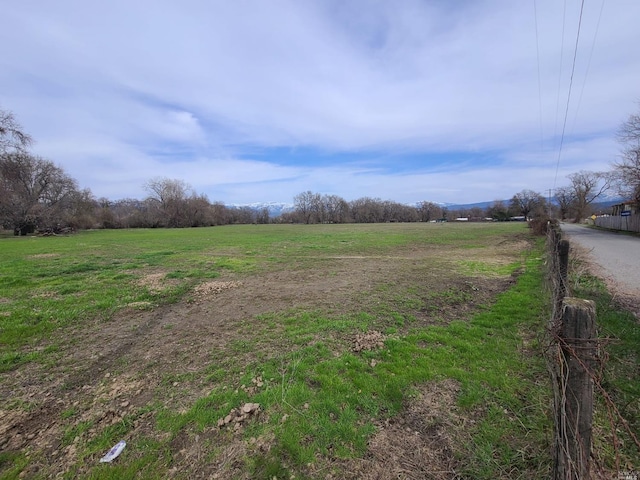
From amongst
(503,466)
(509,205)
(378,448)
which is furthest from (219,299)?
(509,205)

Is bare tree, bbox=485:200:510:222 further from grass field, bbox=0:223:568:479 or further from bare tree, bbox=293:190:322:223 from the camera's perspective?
grass field, bbox=0:223:568:479

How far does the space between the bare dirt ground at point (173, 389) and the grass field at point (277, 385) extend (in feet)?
0.07

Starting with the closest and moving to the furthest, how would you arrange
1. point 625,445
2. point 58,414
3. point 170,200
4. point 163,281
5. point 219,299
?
point 625,445, point 58,414, point 219,299, point 163,281, point 170,200

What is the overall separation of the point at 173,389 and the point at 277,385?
145 cm

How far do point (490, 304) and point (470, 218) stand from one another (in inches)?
4822

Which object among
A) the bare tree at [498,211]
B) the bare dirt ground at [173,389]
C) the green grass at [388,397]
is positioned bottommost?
the bare dirt ground at [173,389]

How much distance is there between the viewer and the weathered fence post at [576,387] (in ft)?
5.57

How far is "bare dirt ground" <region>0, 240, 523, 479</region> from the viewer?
2.63m

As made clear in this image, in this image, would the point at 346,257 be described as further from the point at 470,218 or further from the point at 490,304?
the point at 470,218

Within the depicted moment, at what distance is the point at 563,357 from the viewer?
1824mm

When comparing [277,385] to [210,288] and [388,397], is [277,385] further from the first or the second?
[210,288]

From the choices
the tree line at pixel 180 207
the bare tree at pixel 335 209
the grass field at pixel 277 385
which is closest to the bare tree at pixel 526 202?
the tree line at pixel 180 207

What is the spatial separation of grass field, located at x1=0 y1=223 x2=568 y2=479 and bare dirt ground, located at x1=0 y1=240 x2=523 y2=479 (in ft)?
0.07

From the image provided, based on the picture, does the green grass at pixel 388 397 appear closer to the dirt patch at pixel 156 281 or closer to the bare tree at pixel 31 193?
the dirt patch at pixel 156 281
